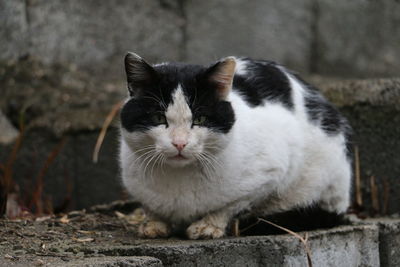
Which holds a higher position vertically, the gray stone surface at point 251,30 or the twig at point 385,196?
the gray stone surface at point 251,30

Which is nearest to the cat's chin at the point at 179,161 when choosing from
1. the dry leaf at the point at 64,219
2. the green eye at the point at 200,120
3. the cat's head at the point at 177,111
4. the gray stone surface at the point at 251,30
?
the cat's head at the point at 177,111

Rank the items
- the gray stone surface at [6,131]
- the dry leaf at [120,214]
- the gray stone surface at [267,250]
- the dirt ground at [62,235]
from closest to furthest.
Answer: the dirt ground at [62,235], the gray stone surface at [267,250], the dry leaf at [120,214], the gray stone surface at [6,131]

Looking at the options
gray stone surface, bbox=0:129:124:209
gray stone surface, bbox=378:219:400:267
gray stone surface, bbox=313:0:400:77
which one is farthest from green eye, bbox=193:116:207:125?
gray stone surface, bbox=313:0:400:77

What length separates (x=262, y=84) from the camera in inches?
138

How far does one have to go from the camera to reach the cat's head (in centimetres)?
283

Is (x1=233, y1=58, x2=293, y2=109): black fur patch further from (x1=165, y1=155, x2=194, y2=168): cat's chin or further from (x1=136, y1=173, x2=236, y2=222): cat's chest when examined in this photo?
(x1=165, y1=155, x2=194, y2=168): cat's chin

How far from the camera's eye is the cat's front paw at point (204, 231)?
10.1 feet

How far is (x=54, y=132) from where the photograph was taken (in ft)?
16.7

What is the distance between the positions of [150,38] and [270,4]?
1133 millimetres

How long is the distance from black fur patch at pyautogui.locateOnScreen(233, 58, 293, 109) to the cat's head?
0.39 m

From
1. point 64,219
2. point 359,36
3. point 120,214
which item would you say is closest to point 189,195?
point 64,219

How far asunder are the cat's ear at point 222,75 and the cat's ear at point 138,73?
0.25 meters

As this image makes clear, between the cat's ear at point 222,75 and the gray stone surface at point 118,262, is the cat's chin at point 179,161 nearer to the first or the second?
the cat's ear at point 222,75

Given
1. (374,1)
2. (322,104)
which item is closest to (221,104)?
(322,104)
